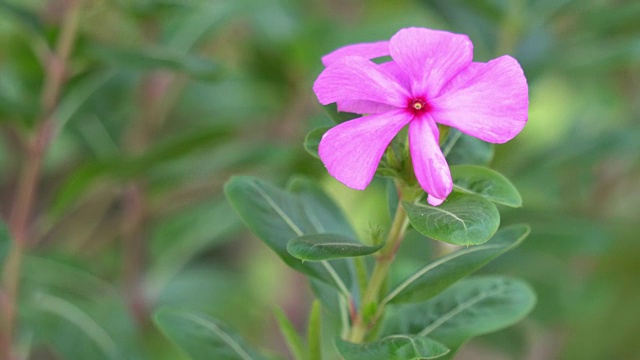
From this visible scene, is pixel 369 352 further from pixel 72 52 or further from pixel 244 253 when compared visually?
pixel 244 253

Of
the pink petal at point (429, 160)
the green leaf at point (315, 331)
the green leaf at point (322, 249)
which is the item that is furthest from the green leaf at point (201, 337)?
the pink petal at point (429, 160)

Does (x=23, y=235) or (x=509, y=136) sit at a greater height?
(x=23, y=235)

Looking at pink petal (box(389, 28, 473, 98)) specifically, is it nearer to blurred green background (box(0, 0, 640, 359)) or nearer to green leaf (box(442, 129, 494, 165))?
green leaf (box(442, 129, 494, 165))

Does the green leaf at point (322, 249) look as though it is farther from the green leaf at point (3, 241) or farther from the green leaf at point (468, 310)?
the green leaf at point (3, 241)

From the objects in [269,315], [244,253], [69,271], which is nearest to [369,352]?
[69,271]

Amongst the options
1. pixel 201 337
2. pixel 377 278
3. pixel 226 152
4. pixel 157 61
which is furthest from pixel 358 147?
pixel 226 152

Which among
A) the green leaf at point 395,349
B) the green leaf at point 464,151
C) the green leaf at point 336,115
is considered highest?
the green leaf at point 464,151

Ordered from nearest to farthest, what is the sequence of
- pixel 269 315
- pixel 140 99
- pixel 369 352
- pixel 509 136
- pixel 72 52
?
pixel 509 136
pixel 369 352
pixel 72 52
pixel 140 99
pixel 269 315

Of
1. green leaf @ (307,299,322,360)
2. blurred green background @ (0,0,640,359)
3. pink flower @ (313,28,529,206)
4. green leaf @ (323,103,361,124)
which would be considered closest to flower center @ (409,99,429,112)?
pink flower @ (313,28,529,206)
